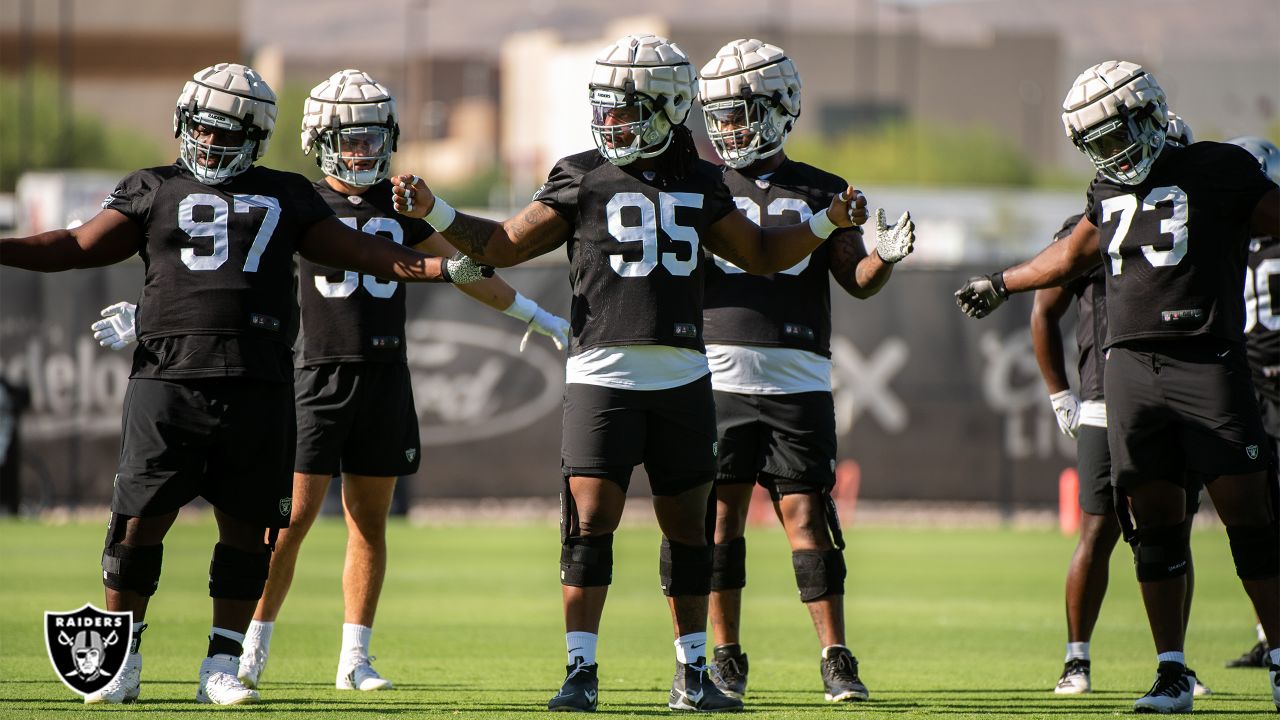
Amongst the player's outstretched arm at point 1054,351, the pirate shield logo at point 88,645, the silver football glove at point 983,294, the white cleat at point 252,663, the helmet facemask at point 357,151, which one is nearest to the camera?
the pirate shield logo at point 88,645

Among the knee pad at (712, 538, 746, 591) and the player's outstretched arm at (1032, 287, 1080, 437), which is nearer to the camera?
the knee pad at (712, 538, 746, 591)

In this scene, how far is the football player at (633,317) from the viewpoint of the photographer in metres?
6.62

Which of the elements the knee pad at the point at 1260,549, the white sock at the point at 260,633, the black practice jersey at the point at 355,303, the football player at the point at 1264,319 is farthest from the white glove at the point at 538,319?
the football player at the point at 1264,319

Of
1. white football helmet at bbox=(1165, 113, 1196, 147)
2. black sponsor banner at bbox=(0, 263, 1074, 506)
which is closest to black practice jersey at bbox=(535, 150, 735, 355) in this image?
white football helmet at bbox=(1165, 113, 1196, 147)

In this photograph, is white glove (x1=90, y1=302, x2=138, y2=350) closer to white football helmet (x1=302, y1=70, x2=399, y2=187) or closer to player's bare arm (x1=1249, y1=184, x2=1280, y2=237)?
white football helmet (x1=302, y1=70, x2=399, y2=187)

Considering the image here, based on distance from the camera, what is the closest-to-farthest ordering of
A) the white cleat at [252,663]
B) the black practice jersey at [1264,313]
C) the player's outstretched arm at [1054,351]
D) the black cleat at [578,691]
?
the black cleat at [578,691] < the white cleat at [252,663] < the player's outstretched arm at [1054,351] < the black practice jersey at [1264,313]

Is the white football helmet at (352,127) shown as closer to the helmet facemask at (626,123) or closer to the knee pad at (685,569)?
the helmet facemask at (626,123)

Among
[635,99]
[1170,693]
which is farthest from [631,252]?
[1170,693]

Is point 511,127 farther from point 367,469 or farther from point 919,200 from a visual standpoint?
point 367,469

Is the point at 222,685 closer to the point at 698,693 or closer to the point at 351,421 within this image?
the point at 351,421

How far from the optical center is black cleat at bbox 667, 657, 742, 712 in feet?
21.9

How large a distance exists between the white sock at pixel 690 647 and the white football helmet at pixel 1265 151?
4132 mm

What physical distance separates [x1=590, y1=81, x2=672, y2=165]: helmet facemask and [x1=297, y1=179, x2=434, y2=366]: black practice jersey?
1491 millimetres

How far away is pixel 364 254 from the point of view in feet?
22.5
